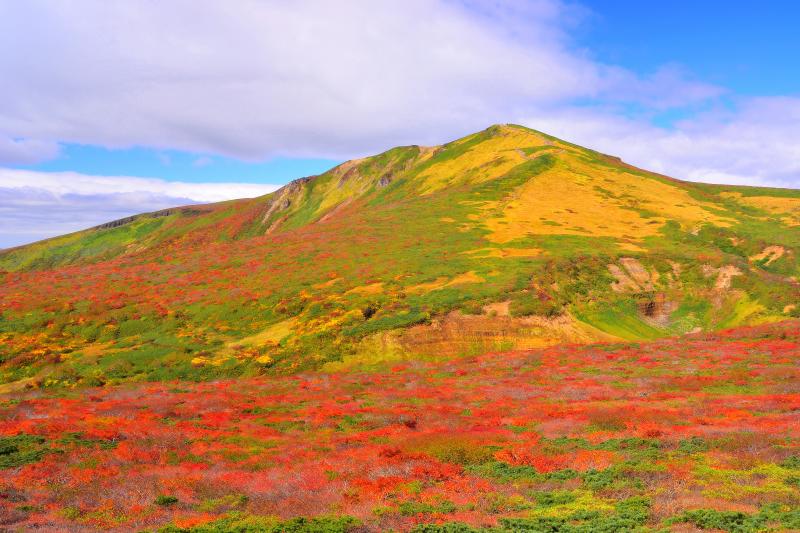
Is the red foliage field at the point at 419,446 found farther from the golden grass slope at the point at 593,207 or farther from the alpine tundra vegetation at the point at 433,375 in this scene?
the golden grass slope at the point at 593,207

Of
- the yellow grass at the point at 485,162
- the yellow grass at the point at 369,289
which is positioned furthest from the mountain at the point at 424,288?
the yellow grass at the point at 485,162

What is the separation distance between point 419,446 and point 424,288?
3996 centimetres

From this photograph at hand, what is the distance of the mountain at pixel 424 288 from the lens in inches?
2004

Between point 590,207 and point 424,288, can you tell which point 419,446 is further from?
point 590,207

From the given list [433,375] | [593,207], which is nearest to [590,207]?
[593,207]

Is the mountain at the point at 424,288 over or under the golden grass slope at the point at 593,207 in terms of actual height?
under

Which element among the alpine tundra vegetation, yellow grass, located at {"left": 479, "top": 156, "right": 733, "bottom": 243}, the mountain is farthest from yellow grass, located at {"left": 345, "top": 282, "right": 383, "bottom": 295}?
yellow grass, located at {"left": 479, "top": 156, "right": 733, "bottom": 243}

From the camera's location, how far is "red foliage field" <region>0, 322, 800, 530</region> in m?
16.5

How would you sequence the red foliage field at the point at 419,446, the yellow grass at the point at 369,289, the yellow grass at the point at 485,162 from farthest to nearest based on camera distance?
the yellow grass at the point at 485,162 < the yellow grass at the point at 369,289 < the red foliage field at the point at 419,446

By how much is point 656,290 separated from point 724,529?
60.2m

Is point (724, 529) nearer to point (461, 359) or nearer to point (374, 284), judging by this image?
point (461, 359)

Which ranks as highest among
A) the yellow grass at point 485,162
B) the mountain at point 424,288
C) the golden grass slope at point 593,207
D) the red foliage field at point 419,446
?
the yellow grass at point 485,162

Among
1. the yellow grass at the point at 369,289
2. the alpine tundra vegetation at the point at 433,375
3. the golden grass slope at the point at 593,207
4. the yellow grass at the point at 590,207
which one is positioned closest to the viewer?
the alpine tundra vegetation at the point at 433,375

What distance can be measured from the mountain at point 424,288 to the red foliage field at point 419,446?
32.5 ft
